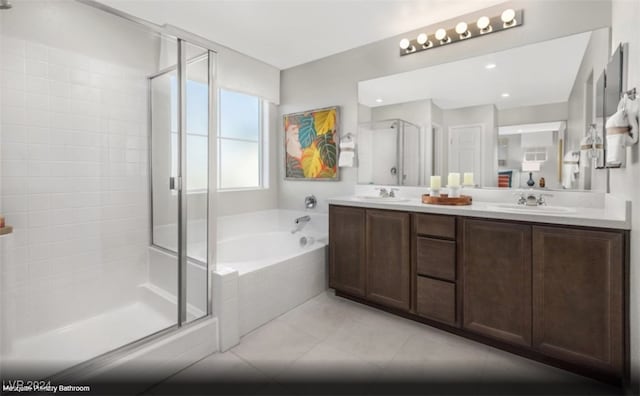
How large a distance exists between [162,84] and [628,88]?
296cm

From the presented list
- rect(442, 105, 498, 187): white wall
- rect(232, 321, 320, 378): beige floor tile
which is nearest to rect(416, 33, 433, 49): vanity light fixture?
rect(442, 105, 498, 187): white wall

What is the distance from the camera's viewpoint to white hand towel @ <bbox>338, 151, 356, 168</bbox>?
126 inches

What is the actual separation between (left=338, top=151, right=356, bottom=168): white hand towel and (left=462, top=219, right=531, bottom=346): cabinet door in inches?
56.1

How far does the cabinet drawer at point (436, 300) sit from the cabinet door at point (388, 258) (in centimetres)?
10

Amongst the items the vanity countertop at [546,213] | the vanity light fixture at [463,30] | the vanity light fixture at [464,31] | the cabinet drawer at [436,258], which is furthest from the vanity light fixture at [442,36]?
the cabinet drawer at [436,258]

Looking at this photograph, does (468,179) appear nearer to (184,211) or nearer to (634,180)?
(634,180)

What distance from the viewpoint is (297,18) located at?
2580 millimetres

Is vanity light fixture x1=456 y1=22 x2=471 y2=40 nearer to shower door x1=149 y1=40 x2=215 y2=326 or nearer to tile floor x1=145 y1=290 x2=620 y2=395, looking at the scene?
shower door x1=149 y1=40 x2=215 y2=326

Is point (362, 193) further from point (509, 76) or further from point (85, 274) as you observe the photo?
point (85, 274)

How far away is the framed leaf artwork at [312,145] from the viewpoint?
3.37 m

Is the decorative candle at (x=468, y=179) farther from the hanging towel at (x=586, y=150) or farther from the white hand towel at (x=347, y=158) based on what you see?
the white hand towel at (x=347, y=158)

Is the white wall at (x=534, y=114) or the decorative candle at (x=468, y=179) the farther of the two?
the decorative candle at (x=468, y=179)

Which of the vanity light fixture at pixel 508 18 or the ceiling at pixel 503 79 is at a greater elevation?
the vanity light fixture at pixel 508 18

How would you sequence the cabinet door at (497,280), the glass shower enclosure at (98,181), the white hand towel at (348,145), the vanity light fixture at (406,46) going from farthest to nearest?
the white hand towel at (348,145)
the vanity light fixture at (406,46)
the glass shower enclosure at (98,181)
the cabinet door at (497,280)
